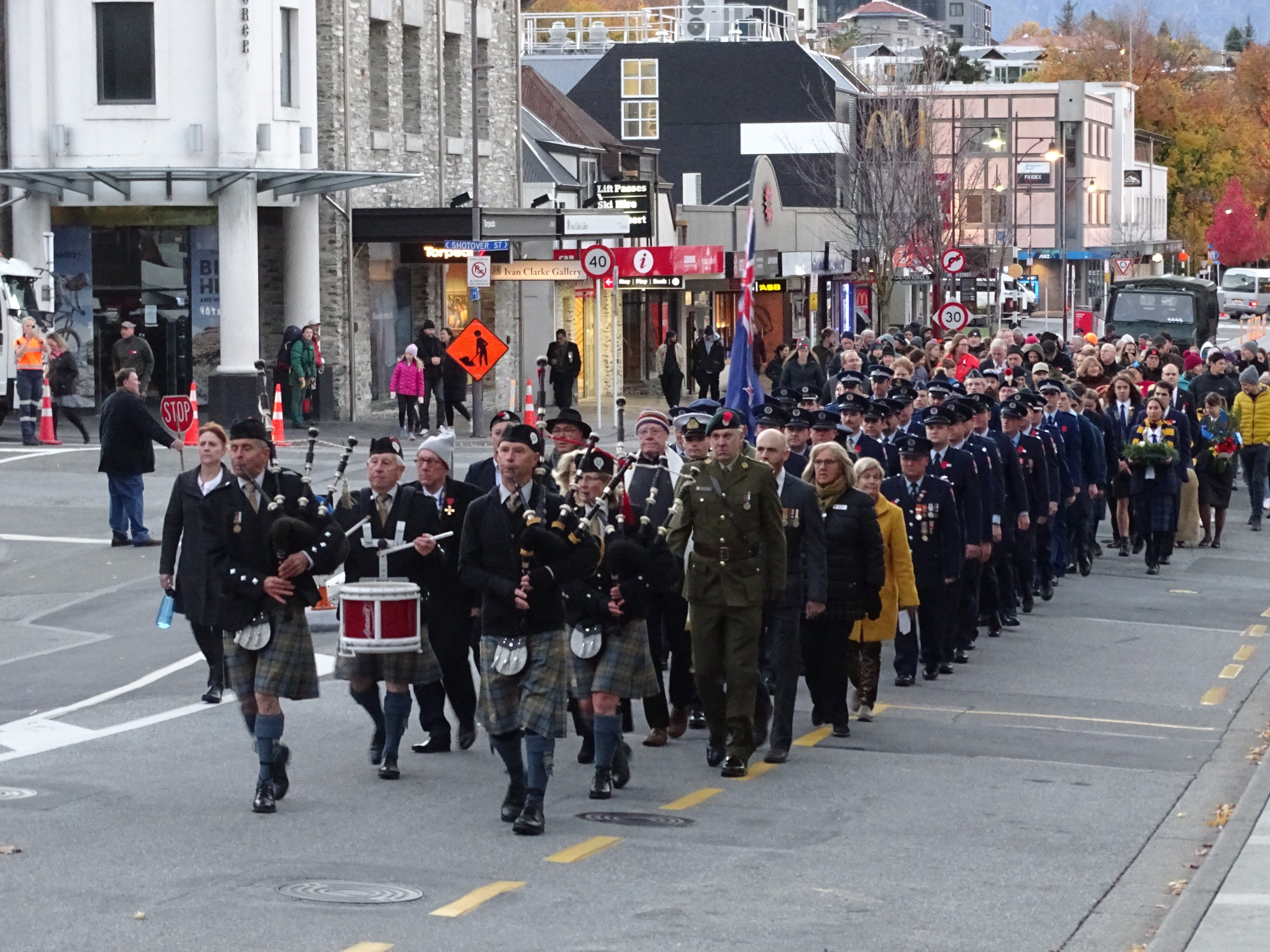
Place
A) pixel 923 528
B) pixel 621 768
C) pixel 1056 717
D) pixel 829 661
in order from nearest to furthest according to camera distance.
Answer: pixel 621 768, pixel 829 661, pixel 1056 717, pixel 923 528

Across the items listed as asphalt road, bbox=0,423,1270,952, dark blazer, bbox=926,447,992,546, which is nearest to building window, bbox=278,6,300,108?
asphalt road, bbox=0,423,1270,952

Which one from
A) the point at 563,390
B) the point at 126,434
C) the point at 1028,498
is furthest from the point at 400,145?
the point at 1028,498

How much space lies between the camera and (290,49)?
36.7 meters

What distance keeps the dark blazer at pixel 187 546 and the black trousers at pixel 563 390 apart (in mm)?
27187

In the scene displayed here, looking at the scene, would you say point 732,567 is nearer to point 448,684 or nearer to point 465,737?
point 448,684

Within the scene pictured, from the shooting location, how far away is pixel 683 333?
2267 inches

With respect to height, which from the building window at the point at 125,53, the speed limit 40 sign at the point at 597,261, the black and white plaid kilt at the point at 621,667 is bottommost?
the black and white plaid kilt at the point at 621,667

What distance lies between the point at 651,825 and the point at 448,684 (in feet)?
6.78

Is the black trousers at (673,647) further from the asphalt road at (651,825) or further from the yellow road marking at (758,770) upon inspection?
the yellow road marking at (758,770)

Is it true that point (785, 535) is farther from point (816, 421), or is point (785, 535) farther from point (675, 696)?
point (816, 421)

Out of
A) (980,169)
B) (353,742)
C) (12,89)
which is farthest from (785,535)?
(980,169)

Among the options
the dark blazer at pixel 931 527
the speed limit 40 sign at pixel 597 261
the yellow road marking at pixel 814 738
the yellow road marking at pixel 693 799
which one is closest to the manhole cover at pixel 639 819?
the yellow road marking at pixel 693 799

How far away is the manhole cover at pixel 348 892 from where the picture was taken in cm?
830

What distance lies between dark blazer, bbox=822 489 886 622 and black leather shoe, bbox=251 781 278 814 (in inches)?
141
